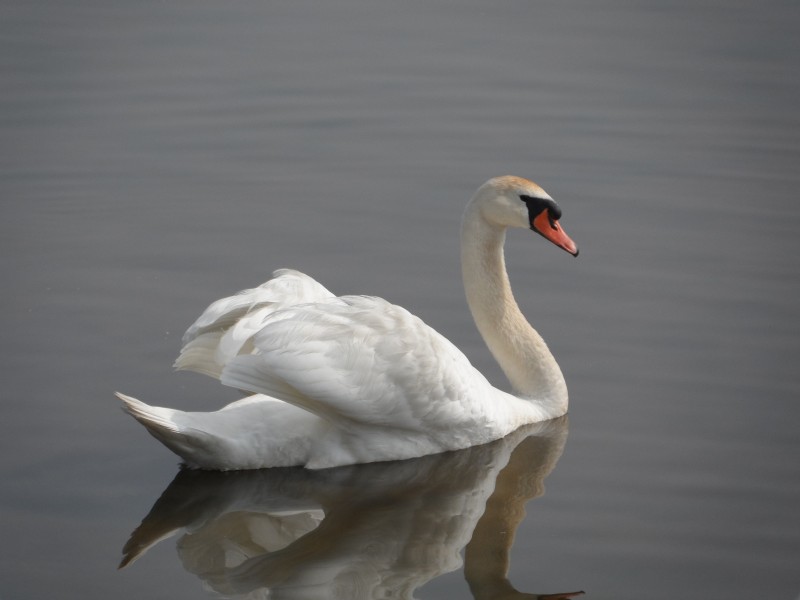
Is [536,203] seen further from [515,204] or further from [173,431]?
[173,431]

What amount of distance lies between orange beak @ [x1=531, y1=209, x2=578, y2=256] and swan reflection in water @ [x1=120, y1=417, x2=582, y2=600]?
1273mm

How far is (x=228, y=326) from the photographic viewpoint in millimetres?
7984

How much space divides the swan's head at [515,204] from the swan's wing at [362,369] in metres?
1.02

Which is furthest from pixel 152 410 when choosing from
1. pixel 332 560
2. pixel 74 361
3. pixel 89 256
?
pixel 89 256

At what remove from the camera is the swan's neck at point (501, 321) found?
27.6 feet

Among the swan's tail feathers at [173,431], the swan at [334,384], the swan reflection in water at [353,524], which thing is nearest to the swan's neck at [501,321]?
the swan at [334,384]

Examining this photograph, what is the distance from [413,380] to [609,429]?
1.29 meters

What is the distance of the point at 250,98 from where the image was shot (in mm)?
13938

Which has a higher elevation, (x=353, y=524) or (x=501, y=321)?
(x=501, y=321)

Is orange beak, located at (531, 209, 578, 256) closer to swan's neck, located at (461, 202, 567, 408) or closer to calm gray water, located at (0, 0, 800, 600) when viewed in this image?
swan's neck, located at (461, 202, 567, 408)

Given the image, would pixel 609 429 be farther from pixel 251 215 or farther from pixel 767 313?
pixel 251 215

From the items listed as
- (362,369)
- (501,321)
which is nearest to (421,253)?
(501,321)

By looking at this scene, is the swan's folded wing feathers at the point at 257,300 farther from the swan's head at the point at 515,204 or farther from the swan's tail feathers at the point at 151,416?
the swan's head at the point at 515,204

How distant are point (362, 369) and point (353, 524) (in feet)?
2.82
